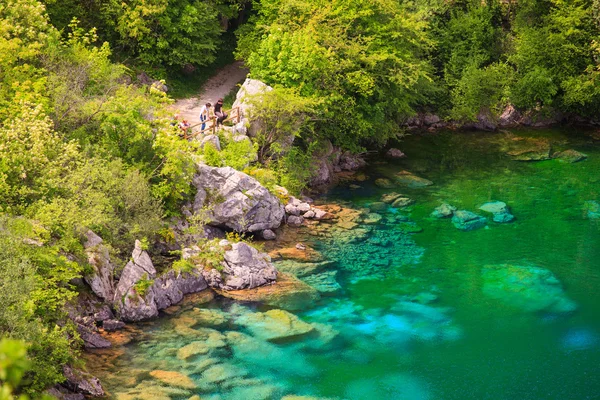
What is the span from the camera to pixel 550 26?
176 ft

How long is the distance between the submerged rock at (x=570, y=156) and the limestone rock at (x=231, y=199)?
23853 mm

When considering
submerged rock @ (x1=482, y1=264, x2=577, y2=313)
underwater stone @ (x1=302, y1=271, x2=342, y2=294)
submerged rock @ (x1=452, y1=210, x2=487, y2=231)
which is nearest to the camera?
submerged rock @ (x1=482, y1=264, x2=577, y2=313)

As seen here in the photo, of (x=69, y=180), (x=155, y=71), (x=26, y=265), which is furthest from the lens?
(x=155, y=71)

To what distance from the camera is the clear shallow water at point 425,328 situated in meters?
22.6

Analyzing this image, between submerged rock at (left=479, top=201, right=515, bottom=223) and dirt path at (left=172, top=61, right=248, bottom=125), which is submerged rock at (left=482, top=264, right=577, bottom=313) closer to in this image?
submerged rock at (left=479, top=201, right=515, bottom=223)

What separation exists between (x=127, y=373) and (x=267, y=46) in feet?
75.7

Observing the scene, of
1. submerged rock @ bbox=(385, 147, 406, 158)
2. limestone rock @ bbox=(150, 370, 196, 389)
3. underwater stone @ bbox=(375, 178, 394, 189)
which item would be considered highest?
submerged rock @ bbox=(385, 147, 406, 158)

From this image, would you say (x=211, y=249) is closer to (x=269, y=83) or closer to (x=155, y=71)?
(x=269, y=83)

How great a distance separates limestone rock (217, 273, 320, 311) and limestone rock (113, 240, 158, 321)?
3.27 metres

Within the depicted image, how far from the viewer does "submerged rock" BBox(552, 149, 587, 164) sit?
4644 cm

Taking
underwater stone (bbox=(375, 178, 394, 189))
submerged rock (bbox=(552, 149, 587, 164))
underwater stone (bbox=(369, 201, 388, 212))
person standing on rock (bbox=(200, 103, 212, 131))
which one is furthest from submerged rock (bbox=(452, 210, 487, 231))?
person standing on rock (bbox=(200, 103, 212, 131))

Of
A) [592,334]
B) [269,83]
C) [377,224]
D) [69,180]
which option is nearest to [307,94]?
[269,83]

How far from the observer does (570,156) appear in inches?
1848

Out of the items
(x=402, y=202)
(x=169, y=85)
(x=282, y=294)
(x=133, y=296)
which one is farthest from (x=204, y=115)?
(x=133, y=296)
